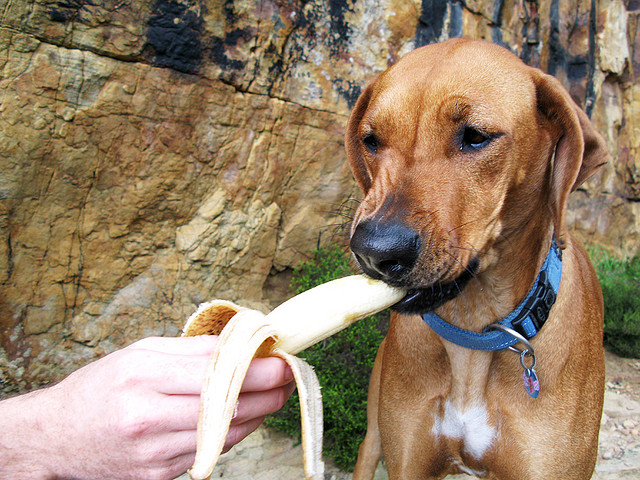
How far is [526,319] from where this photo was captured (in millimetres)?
1994

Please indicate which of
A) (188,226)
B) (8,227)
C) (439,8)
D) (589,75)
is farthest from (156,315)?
(589,75)

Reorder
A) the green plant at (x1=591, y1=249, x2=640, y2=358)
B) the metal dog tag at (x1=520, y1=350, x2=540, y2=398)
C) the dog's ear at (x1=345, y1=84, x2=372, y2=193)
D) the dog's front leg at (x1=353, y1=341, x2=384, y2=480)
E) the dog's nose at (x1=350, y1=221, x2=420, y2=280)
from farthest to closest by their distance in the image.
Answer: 1. the green plant at (x1=591, y1=249, x2=640, y2=358)
2. the dog's front leg at (x1=353, y1=341, x2=384, y2=480)
3. the dog's ear at (x1=345, y1=84, x2=372, y2=193)
4. the metal dog tag at (x1=520, y1=350, x2=540, y2=398)
5. the dog's nose at (x1=350, y1=221, x2=420, y2=280)

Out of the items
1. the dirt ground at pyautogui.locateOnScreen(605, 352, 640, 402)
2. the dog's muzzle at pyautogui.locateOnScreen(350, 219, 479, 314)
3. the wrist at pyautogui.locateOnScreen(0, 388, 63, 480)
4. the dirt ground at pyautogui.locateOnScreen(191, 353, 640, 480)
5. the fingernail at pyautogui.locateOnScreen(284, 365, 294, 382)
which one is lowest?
the dirt ground at pyautogui.locateOnScreen(191, 353, 640, 480)

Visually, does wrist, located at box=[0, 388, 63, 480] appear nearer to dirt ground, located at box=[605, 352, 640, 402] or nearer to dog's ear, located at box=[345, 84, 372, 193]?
dog's ear, located at box=[345, 84, 372, 193]

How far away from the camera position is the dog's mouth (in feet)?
5.63

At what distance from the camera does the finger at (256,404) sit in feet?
3.89

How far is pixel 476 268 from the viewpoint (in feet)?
6.04

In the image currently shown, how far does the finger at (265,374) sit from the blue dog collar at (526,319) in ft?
3.61

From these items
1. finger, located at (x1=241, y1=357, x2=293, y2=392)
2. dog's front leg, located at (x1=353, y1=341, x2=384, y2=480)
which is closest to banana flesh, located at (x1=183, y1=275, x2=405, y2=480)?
finger, located at (x1=241, y1=357, x2=293, y2=392)

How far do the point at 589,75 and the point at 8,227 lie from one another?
7302mm

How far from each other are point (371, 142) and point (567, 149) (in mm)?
765

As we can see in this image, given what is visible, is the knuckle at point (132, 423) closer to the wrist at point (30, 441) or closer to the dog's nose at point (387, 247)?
the wrist at point (30, 441)

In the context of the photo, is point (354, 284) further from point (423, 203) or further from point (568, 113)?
point (568, 113)

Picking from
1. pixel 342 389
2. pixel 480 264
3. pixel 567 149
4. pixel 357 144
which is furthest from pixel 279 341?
pixel 342 389
